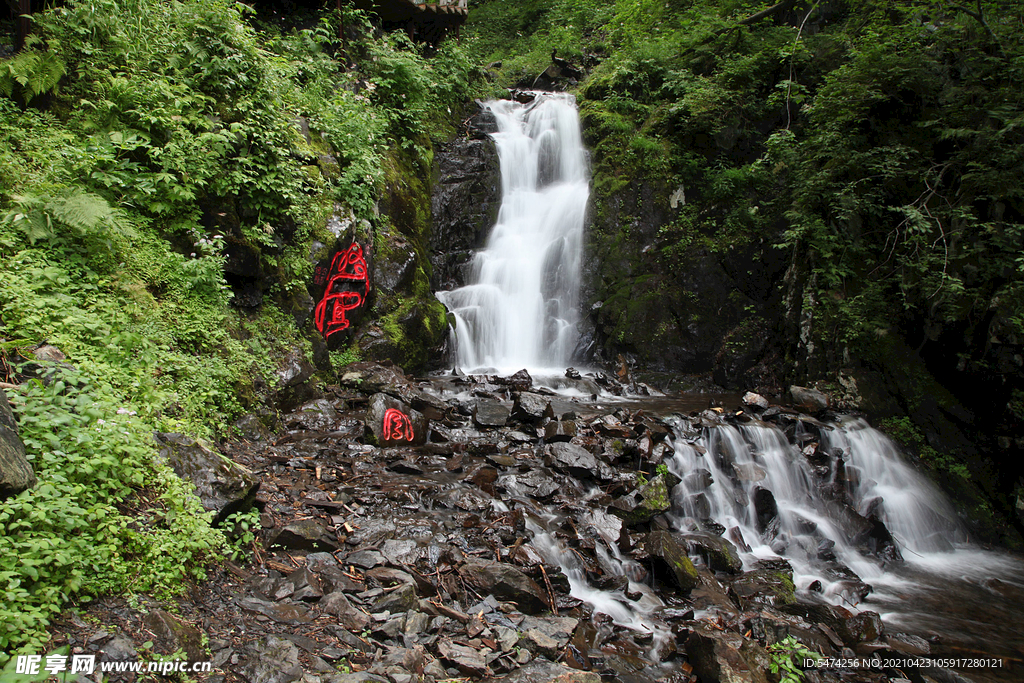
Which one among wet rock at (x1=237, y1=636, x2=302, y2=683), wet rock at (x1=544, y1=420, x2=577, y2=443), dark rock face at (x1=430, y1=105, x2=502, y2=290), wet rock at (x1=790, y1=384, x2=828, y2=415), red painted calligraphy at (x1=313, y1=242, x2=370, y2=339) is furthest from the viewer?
Result: dark rock face at (x1=430, y1=105, x2=502, y2=290)

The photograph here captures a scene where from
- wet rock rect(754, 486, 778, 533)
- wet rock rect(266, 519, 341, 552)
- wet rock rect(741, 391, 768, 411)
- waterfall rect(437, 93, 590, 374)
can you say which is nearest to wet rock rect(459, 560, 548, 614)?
wet rock rect(266, 519, 341, 552)

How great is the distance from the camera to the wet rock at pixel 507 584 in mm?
4105

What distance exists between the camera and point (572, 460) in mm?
6504

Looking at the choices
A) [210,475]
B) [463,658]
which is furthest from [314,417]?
[463,658]

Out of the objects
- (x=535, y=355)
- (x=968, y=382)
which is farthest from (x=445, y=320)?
(x=968, y=382)

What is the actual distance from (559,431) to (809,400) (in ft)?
18.1

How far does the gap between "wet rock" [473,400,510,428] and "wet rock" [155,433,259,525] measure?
402cm

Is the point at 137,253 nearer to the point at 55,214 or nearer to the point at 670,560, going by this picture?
the point at 55,214

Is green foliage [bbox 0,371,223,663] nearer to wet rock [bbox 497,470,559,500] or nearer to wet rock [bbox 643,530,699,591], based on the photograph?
wet rock [bbox 497,470,559,500]

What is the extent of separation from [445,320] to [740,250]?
24.5ft

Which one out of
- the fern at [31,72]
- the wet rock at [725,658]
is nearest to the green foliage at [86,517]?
the wet rock at [725,658]

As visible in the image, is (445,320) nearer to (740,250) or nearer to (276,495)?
(276,495)

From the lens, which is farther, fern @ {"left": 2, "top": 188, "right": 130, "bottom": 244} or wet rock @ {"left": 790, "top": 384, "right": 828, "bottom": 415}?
wet rock @ {"left": 790, "top": 384, "right": 828, "bottom": 415}

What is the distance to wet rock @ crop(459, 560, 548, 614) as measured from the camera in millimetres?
4105
